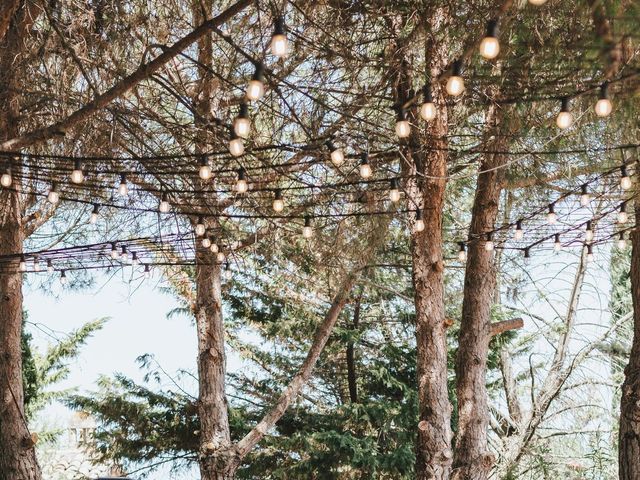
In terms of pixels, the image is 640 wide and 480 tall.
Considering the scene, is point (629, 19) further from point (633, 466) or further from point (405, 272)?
point (405, 272)

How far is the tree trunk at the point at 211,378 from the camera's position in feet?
19.2

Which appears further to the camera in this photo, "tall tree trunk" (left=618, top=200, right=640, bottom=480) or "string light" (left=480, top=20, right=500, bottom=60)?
"tall tree trunk" (left=618, top=200, right=640, bottom=480)

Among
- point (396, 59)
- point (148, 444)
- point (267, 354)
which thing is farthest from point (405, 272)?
point (396, 59)

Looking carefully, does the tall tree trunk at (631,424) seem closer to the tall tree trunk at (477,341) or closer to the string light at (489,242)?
the tall tree trunk at (477,341)

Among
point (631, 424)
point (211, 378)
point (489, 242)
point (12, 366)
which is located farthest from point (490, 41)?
point (12, 366)

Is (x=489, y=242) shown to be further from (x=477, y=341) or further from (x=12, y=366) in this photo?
(x=12, y=366)

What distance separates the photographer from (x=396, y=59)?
420 centimetres

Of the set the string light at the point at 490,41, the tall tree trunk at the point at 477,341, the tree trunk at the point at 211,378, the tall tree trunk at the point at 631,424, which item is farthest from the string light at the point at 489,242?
the string light at the point at 490,41

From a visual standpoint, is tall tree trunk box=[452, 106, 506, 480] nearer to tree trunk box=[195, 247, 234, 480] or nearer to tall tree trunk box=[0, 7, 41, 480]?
tree trunk box=[195, 247, 234, 480]

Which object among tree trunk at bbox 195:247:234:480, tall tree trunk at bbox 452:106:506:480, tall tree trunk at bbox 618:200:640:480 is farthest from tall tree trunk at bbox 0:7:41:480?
tall tree trunk at bbox 618:200:640:480

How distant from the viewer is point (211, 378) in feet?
19.6

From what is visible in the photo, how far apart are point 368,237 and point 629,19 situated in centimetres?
362

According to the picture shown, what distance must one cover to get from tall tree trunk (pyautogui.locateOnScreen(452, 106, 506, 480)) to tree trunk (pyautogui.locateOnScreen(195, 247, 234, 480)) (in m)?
1.84

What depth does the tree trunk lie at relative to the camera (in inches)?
231
